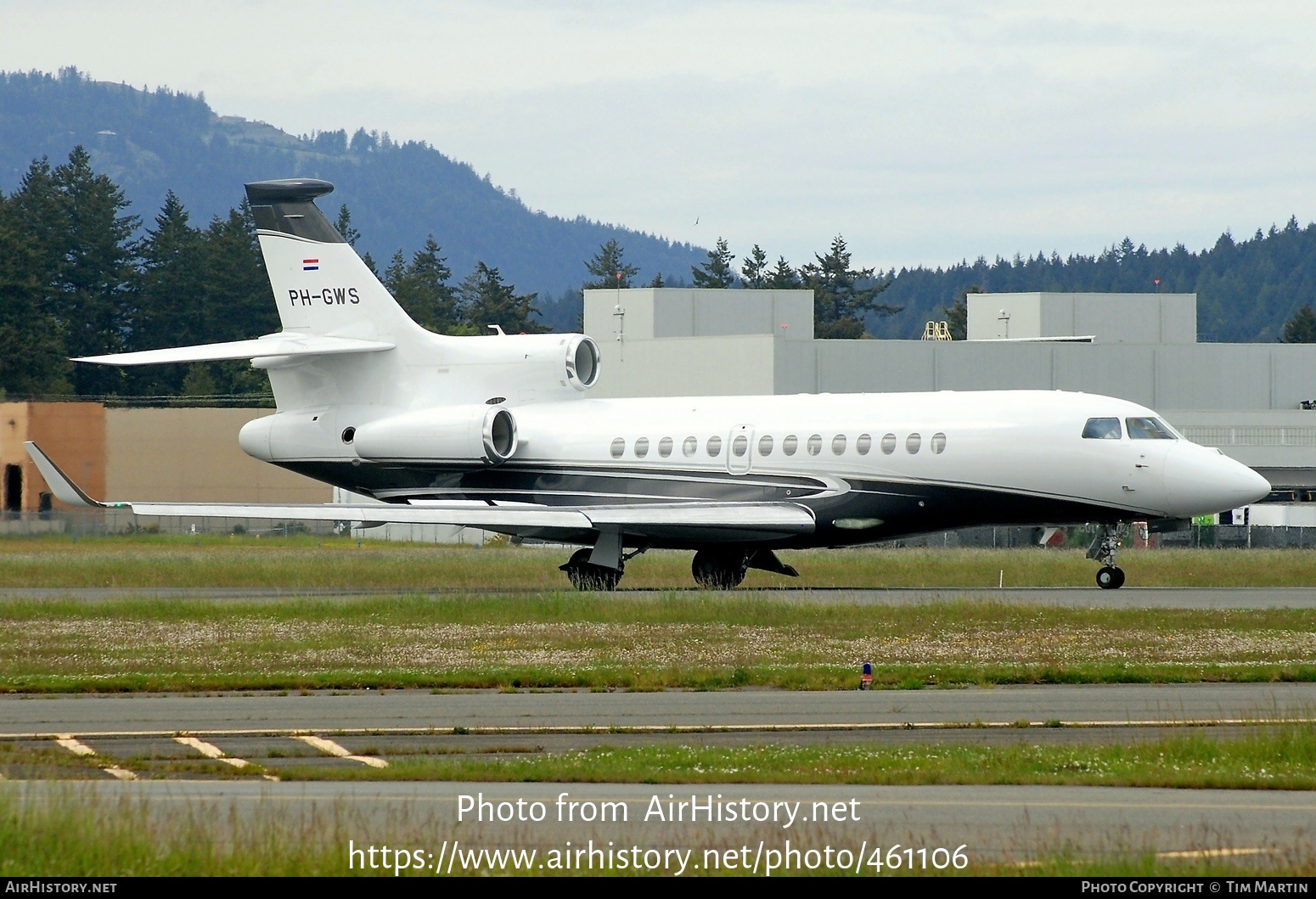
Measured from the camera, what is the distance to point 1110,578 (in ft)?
96.7

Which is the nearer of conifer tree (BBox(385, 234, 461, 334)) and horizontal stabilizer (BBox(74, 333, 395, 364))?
horizontal stabilizer (BBox(74, 333, 395, 364))

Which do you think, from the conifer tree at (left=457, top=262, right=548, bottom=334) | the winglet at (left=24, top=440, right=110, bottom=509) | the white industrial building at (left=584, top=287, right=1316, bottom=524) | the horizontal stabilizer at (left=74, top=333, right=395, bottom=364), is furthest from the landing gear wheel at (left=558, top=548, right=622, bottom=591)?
the conifer tree at (left=457, top=262, right=548, bottom=334)

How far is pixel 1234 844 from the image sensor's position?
8758 mm

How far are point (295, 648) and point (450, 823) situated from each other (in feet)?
39.0

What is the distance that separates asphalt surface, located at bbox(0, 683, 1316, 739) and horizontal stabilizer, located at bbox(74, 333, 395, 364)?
49.7 feet

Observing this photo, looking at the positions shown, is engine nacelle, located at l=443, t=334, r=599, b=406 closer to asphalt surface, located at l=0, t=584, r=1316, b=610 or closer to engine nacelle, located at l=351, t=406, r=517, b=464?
engine nacelle, located at l=351, t=406, r=517, b=464

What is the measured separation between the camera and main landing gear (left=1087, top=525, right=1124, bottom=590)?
96.6 feet

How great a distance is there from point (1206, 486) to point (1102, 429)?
194cm

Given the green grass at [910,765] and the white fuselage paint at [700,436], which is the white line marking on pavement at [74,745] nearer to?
the green grass at [910,765]

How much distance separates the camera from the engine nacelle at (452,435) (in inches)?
1304

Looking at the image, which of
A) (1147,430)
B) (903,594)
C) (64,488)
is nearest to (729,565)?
(903,594)

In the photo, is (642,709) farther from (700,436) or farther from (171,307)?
(171,307)

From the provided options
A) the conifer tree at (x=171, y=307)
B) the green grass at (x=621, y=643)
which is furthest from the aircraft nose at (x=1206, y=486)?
the conifer tree at (x=171, y=307)

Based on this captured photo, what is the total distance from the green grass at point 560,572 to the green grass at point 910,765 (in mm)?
19195
